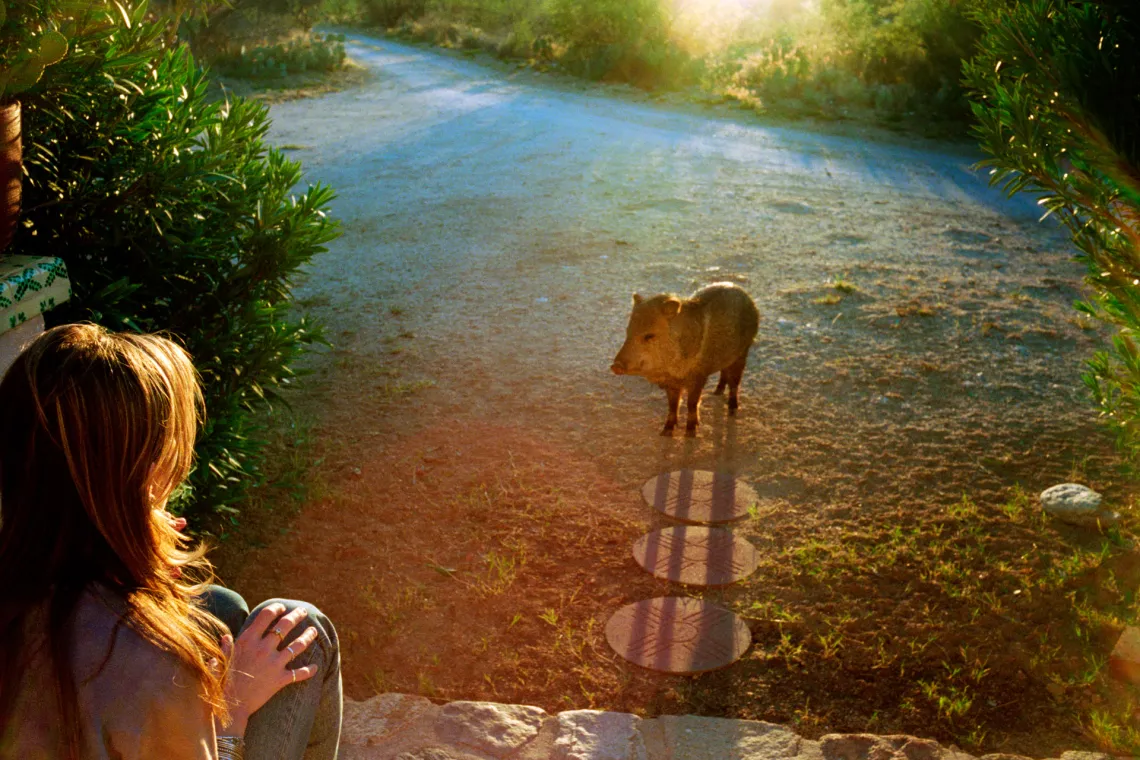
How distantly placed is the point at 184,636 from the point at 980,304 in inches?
278

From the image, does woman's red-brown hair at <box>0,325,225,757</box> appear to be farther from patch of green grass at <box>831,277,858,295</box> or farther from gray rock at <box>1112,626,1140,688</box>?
patch of green grass at <box>831,277,858,295</box>

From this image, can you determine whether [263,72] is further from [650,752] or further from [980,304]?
[650,752]

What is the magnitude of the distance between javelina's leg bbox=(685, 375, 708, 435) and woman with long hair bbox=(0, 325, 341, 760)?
13.2 feet

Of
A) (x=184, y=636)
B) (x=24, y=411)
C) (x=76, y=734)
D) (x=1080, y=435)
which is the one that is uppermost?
(x=24, y=411)

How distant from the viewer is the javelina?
5.32 metres

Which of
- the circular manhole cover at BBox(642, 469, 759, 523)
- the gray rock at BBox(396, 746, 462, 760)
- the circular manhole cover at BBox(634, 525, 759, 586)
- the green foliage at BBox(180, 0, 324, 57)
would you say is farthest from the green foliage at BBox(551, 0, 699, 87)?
the gray rock at BBox(396, 746, 462, 760)

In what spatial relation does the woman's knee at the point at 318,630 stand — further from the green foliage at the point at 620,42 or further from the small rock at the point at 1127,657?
the green foliage at the point at 620,42

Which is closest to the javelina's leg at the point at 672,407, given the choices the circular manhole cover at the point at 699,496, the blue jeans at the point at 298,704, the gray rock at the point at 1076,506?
the circular manhole cover at the point at 699,496

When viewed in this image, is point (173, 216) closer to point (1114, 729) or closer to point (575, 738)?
point (575, 738)

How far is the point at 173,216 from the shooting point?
3.86 metres

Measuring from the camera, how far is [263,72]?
17.4 m

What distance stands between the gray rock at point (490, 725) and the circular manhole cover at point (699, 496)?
5.38ft

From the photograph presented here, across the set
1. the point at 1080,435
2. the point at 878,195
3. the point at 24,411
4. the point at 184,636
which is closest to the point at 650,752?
the point at 184,636

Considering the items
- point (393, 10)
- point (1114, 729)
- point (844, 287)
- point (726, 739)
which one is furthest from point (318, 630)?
point (393, 10)
